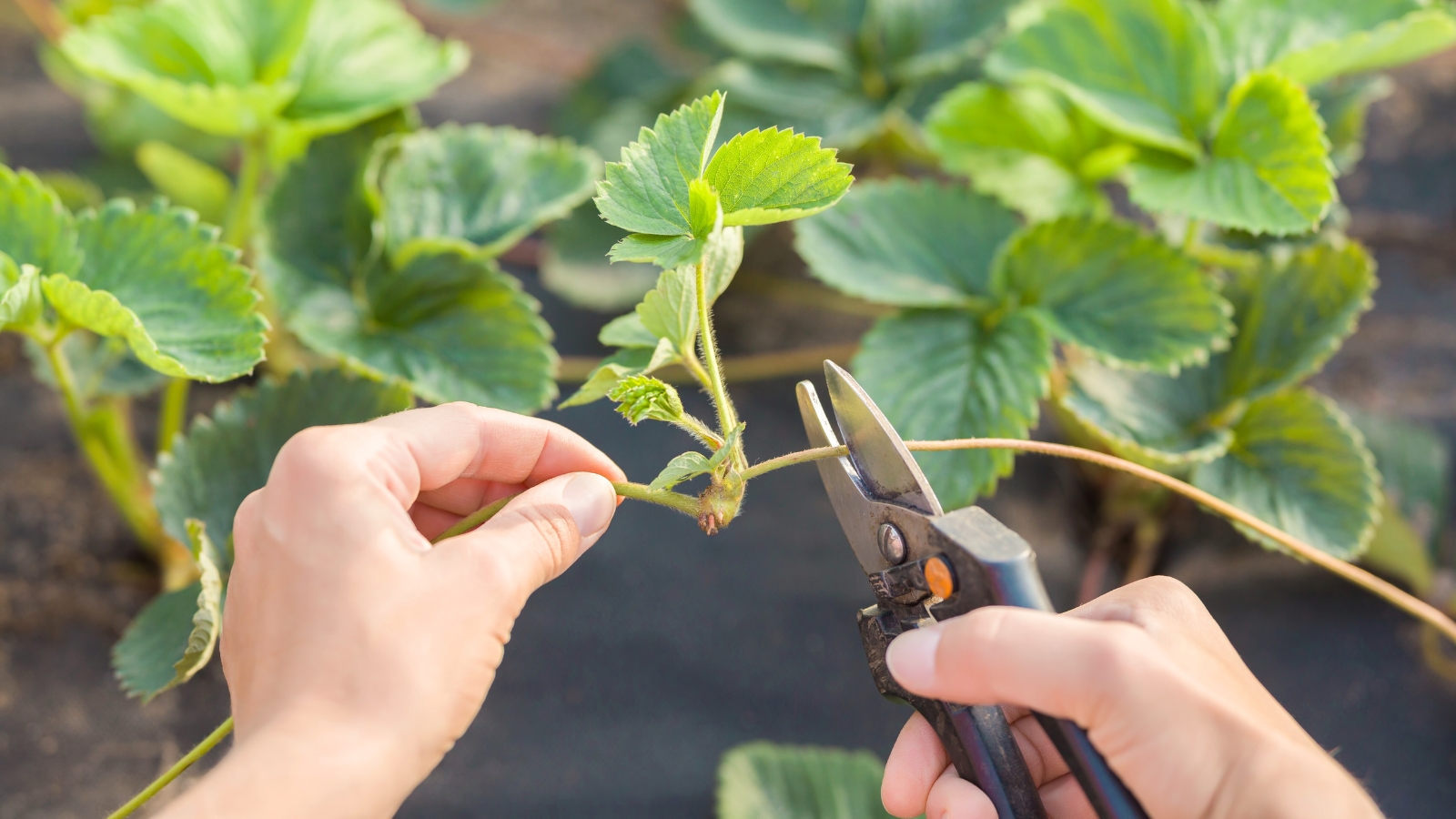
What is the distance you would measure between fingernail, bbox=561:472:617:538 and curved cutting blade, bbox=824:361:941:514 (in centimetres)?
17

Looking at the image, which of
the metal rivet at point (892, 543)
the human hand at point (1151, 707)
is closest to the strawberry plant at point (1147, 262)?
the metal rivet at point (892, 543)

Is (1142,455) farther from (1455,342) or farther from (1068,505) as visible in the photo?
(1455,342)

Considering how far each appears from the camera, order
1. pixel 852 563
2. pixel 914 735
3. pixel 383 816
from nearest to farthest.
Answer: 1. pixel 383 816
2. pixel 914 735
3. pixel 852 563

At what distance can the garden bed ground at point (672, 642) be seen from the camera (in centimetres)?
105

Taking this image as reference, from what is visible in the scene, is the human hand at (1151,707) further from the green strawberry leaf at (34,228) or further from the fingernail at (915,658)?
the green strawberry leaf at (34,228)

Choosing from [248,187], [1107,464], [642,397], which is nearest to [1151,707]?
[1107,464]

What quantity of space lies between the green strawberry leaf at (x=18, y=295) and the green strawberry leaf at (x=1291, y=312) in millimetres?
1059

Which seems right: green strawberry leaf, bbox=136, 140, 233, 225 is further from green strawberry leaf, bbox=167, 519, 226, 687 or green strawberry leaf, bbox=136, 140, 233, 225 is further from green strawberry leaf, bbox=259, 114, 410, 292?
green strawberry leaf, bbox=167, 519, 226, 687

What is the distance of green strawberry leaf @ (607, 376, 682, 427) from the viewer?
0.64 meters

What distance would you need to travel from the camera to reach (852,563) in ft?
4.06

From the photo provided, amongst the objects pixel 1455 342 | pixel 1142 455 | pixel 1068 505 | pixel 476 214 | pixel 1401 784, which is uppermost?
pixel 476 214

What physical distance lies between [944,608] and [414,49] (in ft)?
2.73

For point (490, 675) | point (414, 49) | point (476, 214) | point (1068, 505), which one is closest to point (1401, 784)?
point (1068, 505)

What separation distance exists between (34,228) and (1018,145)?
3.13 feet
